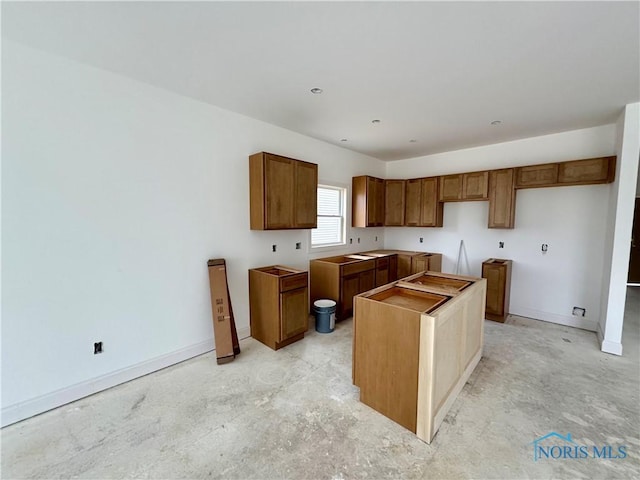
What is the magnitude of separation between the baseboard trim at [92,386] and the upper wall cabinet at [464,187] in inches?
180

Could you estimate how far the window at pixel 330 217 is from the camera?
4738 mm

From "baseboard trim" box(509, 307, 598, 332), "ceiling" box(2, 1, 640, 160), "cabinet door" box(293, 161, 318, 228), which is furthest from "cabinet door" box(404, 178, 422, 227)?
"cabinet door" box(293, 161, 318, 228)

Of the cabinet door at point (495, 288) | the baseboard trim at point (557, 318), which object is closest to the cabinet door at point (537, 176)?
the cabinet door at point (495, 288)

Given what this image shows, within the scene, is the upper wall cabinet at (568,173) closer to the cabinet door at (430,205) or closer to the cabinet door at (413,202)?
the cabinet door at (430,205)

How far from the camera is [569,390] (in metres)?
2.53

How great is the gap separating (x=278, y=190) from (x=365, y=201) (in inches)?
84.0

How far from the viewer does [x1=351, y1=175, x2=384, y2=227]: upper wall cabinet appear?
16.7 ft

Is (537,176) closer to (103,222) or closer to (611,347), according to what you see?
(611,347)

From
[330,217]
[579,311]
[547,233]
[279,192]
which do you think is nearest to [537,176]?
[547,233]

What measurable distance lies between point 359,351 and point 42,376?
2680 mm

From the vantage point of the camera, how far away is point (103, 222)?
2471mm

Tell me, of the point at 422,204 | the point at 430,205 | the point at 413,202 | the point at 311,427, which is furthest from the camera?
the point at 413,202

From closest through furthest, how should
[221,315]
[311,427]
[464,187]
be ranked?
[311,427] → [221,315] → [464,187]

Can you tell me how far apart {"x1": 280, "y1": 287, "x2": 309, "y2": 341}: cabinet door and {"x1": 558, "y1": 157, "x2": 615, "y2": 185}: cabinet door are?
4028mm
